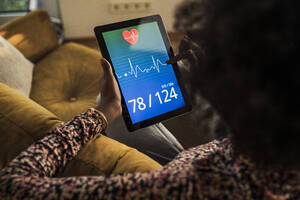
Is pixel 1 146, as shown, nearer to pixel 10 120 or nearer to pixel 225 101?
pixel 10 120

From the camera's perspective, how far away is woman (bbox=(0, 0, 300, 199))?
42 centimetres

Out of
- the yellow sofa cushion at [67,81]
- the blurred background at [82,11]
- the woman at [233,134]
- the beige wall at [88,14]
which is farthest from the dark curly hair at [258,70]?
the beige wall at [88,14]

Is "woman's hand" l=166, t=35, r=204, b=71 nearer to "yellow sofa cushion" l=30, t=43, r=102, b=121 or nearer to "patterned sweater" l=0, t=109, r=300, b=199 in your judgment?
"patterned sweater" l=0, t=109, r=300, b=199

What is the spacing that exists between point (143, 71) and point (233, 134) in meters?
0.46

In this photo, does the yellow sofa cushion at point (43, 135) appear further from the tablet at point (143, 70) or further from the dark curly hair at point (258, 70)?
the dark curly hair at point (258, 70)

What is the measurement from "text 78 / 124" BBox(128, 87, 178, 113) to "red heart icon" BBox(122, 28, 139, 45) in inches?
7.4

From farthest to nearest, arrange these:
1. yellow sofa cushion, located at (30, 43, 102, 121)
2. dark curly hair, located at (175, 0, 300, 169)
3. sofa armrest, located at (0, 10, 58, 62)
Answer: sofa armrest, located at (0, 10, 58, 62) → yellow sofa cushion, located at (30, 43, 102, 121) → dark curly hair, located at (175, 0, 300, 169)

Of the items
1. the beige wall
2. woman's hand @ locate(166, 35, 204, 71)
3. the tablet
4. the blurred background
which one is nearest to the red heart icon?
the tablet

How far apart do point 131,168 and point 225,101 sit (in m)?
0.31

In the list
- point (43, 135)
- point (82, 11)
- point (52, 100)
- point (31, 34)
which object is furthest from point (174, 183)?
point (82, 11)

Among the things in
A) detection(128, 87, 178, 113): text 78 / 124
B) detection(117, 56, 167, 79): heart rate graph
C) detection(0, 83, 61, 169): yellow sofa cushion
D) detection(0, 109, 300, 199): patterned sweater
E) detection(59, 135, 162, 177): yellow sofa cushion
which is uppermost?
detection(117, 56, 167, 79): heart rate graph

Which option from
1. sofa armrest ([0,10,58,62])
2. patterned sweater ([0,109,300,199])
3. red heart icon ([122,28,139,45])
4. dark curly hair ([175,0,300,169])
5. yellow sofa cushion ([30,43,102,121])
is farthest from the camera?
sofa armrest ([0,10,58,62])

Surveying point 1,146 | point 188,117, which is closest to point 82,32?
point 188,117

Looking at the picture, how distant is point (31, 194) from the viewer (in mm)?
571
